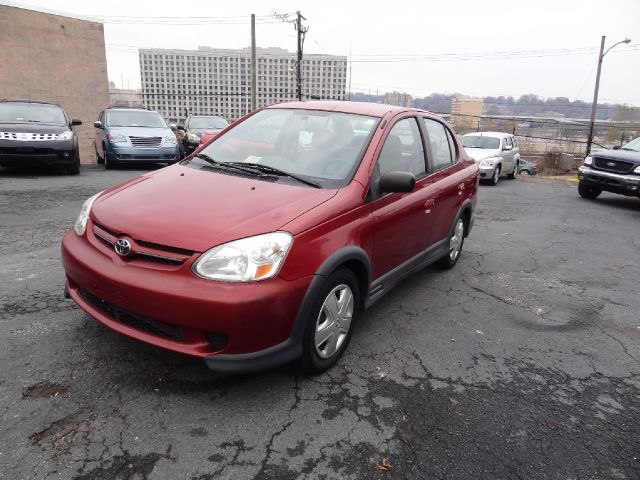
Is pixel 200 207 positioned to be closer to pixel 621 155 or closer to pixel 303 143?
pixel 303 143

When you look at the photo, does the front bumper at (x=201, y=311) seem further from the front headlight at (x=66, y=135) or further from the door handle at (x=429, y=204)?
the front headlight at (x=66, y=135)

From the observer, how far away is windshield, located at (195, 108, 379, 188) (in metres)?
3.26

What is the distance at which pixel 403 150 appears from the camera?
148 inches

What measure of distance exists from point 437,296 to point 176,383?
2638mm

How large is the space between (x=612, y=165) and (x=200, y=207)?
10.6 m

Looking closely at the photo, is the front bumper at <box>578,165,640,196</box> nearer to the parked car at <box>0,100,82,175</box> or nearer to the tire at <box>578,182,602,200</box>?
the tire at <box>578,182,602,200</box>

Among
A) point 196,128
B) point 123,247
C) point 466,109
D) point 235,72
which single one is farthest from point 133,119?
point 466,109

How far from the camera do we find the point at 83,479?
6.57 feet

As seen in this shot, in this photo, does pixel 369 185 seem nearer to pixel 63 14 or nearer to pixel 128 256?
pixel 128 256

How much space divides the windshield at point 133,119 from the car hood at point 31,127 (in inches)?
77.8

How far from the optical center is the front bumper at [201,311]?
2311mm

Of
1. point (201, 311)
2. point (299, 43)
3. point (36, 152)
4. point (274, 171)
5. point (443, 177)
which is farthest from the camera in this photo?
point (299, 43)

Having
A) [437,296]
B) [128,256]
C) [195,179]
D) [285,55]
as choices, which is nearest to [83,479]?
[128,256]

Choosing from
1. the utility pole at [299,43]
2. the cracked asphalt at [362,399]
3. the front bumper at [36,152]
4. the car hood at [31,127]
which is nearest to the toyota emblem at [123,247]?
the cracked asphalt at [362,399]
